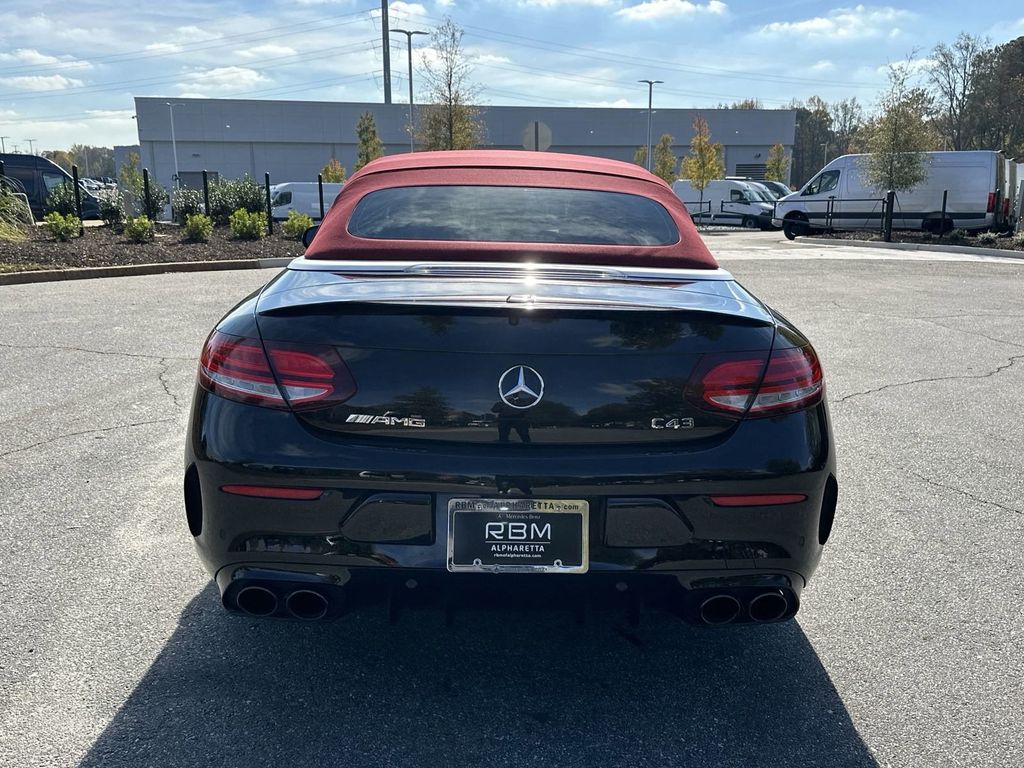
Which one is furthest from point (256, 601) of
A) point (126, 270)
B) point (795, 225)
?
point (795, 225)

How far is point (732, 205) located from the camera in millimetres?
35125

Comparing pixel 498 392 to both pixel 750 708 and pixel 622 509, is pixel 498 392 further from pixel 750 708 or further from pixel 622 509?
pixel 750 708

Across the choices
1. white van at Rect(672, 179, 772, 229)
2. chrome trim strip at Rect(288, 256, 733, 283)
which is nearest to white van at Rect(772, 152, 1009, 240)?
white van at Rect(672, 179, 772, 229)

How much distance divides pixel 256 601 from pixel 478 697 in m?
0.74

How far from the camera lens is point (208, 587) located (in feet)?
10.7

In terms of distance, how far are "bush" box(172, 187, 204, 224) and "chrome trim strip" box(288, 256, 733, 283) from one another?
19886 millimetres

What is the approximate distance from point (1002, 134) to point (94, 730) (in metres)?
71.4

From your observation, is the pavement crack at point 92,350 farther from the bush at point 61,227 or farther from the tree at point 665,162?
the tree at point 665,162

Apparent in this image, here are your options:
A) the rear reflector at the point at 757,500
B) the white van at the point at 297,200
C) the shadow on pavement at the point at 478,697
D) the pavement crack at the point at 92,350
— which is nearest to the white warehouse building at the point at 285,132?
the white van at the point at 297,200

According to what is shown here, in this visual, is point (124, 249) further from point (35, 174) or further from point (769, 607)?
point (769, 607)

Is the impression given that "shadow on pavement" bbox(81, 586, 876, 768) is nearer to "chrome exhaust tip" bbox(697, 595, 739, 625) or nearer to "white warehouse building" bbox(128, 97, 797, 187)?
"chrome exhaust tip" bbox(697, 595, 739, 625)

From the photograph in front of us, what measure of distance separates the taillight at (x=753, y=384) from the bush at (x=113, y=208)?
19.6 m

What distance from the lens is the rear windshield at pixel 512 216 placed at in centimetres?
337

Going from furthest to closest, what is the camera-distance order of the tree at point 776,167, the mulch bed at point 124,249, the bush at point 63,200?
the tree at point 776,167
the bush at point 63,200
the mulch bed at point 124,249
